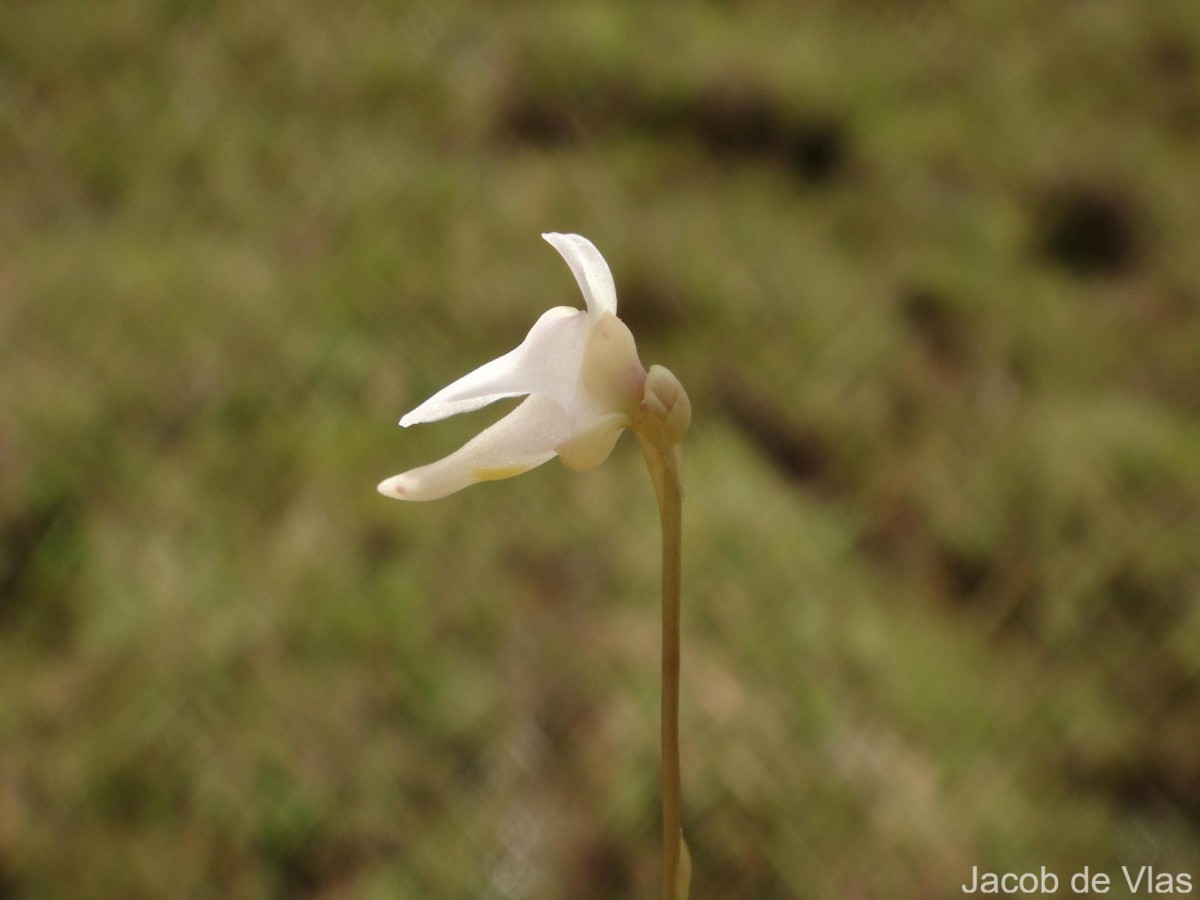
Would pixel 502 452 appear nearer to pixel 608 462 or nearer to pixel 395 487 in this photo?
pixel 395 487

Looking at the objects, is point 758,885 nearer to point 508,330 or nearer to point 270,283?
point 508,330

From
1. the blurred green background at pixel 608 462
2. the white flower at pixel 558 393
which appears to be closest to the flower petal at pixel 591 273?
the white flower at pixel 558 393

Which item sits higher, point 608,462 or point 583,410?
point 583,410

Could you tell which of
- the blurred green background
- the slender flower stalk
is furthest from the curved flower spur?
the blurred green background

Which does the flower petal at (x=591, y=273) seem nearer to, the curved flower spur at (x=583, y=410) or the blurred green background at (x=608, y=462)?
the curved flower spur at (x=583, y=410)

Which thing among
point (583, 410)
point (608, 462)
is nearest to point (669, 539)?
point (583, 410)

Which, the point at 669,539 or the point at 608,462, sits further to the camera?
the point at 608,462

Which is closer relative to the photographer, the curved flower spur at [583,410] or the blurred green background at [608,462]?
the curved flower spur at [583,410]

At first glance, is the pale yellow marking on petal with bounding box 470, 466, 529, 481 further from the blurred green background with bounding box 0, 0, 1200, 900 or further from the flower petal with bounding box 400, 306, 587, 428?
the blurred green background with bounding box 0, 0, 1200, 900
